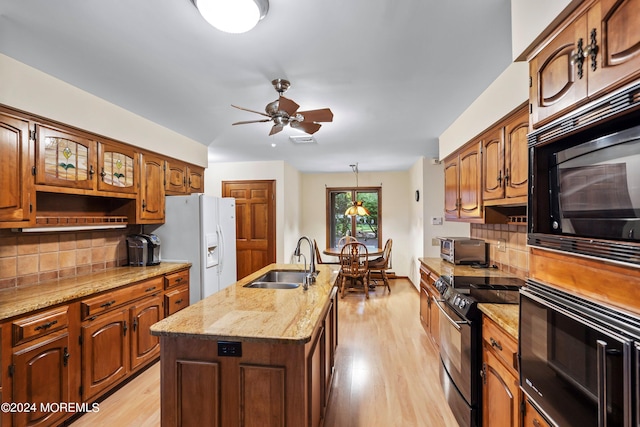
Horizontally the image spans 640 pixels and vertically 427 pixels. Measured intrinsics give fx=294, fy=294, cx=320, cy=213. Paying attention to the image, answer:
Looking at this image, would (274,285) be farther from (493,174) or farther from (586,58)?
(586,58)

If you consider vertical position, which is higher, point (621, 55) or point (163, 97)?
point (163, 97)

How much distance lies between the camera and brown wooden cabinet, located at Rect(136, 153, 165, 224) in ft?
9.79

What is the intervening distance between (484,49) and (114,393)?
3.60m

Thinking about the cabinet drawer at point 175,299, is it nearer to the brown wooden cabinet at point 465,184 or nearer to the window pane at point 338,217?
the brown wooden cabinet at point 465,184

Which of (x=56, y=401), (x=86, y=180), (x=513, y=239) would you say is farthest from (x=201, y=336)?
(x=513, y=239)

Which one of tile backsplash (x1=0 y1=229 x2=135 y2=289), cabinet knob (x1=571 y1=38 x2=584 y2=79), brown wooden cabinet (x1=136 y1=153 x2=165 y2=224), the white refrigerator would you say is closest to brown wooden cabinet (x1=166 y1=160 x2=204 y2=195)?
brown wooden cabinet (x1=136 y1=153 x2=165 y2=224)

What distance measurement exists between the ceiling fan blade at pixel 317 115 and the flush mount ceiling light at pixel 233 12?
818mm

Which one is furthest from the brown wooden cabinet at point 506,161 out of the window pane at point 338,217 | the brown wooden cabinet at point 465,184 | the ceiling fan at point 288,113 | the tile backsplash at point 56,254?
the window pane at point 338,217

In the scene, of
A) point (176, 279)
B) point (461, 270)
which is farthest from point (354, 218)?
point (176, 279)

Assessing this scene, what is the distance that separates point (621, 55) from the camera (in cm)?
80

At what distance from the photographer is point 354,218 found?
671 centimetres

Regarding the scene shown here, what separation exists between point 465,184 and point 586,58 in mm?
1994

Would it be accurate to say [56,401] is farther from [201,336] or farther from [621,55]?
[621,55]

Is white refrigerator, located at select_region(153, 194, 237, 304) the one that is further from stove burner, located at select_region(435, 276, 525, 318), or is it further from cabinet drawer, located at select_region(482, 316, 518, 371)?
cabinet drawer, located at select_region(482, 316, 518, 371)
